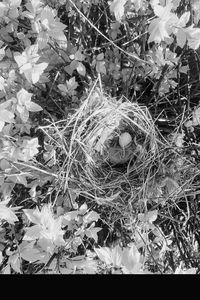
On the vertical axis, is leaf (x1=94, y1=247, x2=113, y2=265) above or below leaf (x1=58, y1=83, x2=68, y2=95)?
below

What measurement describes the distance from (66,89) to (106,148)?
0.58 feet

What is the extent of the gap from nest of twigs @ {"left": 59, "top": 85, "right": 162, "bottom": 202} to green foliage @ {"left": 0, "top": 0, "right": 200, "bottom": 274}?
1.6 inches

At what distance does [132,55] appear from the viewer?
1.00 m

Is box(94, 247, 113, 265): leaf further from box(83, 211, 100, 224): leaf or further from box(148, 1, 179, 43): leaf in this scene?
box(148, 1, 179, 43): leaf

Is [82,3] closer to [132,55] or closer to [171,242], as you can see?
[132,55]

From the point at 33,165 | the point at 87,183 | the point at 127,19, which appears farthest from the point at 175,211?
the point at 127,19

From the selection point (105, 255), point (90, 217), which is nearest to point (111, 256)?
point (105, 255)

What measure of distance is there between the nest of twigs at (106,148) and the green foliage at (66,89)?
0.13ft

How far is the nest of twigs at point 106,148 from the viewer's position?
1041 mm

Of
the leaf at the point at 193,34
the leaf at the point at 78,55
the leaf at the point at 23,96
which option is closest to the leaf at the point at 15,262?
the leaf at the point at 23,96

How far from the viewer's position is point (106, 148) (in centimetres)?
111

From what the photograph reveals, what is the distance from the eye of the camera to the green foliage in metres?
0.88

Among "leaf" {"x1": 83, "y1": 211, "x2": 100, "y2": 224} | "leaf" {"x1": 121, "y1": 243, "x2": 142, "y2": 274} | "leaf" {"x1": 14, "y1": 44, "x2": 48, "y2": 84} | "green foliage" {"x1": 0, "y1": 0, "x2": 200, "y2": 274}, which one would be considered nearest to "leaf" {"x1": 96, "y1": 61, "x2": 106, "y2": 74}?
"green foliage" {"x1": 0, "y1": 0, "x2": 200, "y2": 274}

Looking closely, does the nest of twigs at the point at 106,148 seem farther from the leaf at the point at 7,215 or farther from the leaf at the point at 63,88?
the leaf at the point at 7,215
